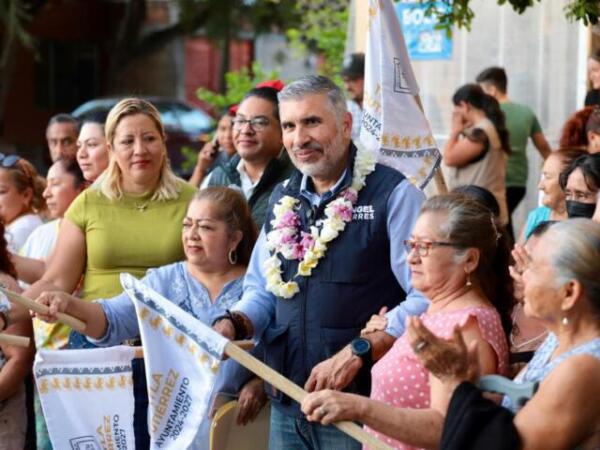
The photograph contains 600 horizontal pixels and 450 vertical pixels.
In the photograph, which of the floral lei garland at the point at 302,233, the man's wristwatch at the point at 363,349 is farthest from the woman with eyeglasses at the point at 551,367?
the floral lei garland at the point at 302,233

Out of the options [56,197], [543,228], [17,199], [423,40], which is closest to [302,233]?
[543,228]

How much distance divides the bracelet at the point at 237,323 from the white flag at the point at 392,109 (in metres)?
1.19

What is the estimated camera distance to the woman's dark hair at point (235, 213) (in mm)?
5359

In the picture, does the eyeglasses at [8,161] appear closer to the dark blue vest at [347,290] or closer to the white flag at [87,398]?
the white flag at [87,398]

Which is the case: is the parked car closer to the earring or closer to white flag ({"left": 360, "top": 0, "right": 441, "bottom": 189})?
white flag ({"left": 360, "top": 0, "right": 441, "bottom": 189})

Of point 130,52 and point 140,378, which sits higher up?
point 130,52

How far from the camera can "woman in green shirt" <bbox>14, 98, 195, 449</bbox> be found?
5.84 meters

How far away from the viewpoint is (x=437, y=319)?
4160 mm

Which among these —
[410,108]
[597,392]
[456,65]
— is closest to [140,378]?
[410,108]

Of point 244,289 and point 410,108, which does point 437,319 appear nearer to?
point 244,289

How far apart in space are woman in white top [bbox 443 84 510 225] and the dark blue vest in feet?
14.2

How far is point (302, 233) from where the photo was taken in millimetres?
4875

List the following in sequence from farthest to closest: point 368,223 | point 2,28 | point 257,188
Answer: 1. point 2,28
2. point 257,188
3. point 368,223

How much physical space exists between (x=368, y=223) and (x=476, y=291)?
2.12 feet
